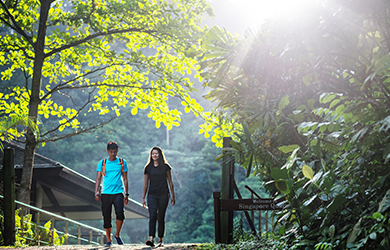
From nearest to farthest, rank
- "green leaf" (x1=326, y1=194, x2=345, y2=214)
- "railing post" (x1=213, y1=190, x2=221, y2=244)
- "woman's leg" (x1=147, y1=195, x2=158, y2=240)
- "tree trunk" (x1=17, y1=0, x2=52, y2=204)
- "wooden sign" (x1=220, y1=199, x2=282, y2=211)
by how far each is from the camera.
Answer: "green leaf" (x1=326, y1=194, x2=345, y2=214) < "wooden sign" (x1=220, y1=199, x2=282, y2=211) < "railing post" (x1=213, y1=190, x2=221, y2=244) < "woman's leg" (x1=147, y1=195, x2=158, y2=240) < "tree trunk" (x1=17, y1=0, x2=52, y2=204)

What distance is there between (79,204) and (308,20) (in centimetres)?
1342

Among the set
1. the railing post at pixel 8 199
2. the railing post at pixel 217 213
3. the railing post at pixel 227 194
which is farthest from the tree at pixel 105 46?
the railing post at pixel 217 213

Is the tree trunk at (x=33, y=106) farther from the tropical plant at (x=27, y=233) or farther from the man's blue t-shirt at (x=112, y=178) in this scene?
the man's blue t-shirt at (x=112, y=178)

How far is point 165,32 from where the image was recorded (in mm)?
8508

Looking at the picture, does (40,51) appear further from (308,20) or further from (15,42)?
(308,20)

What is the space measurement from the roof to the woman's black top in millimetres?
4404

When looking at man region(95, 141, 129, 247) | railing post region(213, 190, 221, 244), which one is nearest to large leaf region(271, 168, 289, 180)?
railing post region(213, 190, 221, 244)

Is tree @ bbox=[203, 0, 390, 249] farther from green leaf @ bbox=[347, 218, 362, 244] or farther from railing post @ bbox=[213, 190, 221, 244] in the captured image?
railing post @ bbox=[213, 190, 221, 244]

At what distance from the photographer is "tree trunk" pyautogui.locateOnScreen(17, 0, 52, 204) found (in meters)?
8.05

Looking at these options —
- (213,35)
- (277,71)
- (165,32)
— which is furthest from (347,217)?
(165,32)

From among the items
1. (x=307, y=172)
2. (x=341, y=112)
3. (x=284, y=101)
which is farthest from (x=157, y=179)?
(x=341, y=112)

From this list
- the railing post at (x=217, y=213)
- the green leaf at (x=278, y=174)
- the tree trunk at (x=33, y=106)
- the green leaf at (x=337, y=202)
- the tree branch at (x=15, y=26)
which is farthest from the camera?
the tree trunk at (x=33, y=106)

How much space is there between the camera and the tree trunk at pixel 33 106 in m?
8.05

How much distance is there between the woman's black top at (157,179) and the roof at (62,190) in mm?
4404
